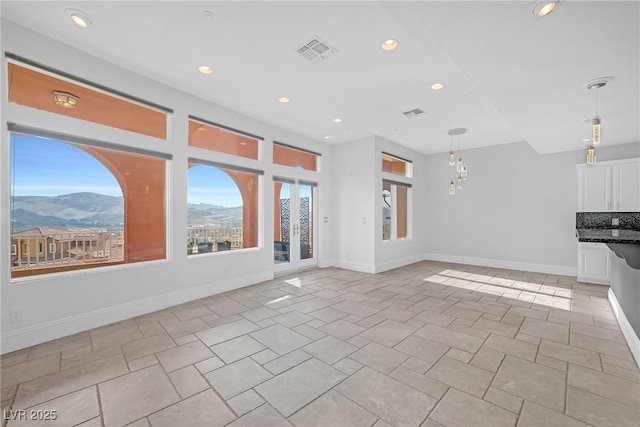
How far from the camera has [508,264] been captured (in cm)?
669

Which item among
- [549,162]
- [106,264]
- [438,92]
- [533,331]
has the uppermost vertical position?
[438,92]

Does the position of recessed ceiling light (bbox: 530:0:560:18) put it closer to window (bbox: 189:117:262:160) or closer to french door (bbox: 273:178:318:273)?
window (bbox: 189:117:262:160)

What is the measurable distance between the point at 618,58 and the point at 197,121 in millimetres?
5031

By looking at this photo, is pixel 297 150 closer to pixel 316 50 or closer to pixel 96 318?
pixel 316 50

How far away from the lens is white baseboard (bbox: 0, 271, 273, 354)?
2.72m

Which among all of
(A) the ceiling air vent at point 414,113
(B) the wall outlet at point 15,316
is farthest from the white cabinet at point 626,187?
(B) the wall outlet at point 15,316

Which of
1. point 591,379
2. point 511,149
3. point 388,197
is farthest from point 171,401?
point 511,149

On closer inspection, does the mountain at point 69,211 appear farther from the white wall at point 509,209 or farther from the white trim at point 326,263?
the white wall at point 509,209

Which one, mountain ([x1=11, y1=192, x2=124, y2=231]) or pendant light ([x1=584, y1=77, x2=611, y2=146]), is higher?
pendant light ([x1=584, y1=77, x2=611, y2=146])

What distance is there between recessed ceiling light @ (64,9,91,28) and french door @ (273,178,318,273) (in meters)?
3.50

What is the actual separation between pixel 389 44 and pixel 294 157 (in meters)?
3.67

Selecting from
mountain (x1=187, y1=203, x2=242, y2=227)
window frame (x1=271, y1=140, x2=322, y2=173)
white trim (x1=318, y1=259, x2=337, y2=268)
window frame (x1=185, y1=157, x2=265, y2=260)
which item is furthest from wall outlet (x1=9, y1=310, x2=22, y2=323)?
white trim (x1=318, y1=259, x2=337, y2=268)

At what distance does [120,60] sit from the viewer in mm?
3320

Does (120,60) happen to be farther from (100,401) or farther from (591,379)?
(591,379)
